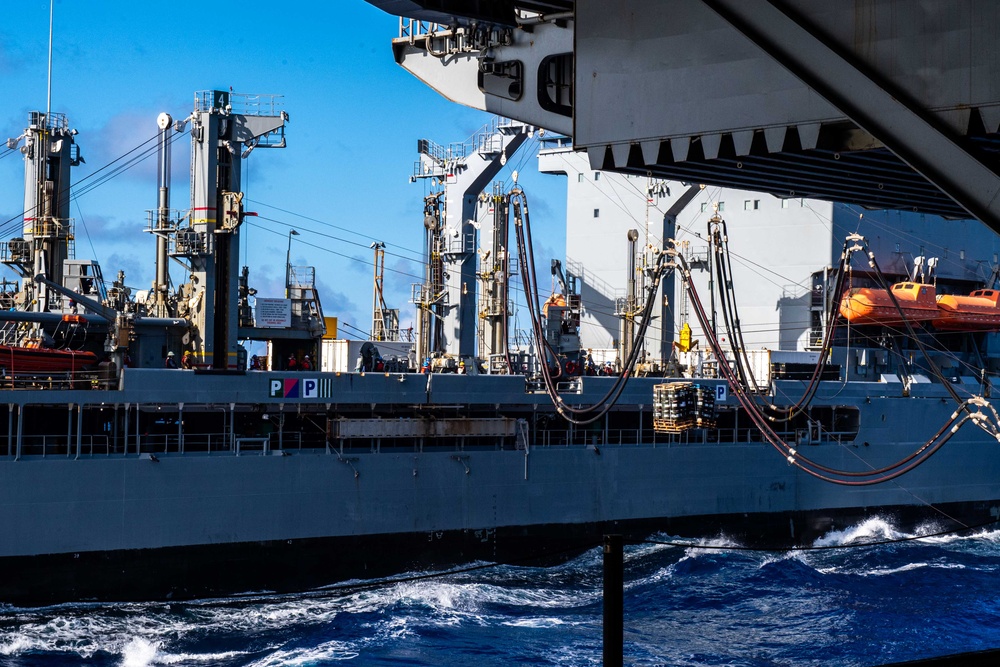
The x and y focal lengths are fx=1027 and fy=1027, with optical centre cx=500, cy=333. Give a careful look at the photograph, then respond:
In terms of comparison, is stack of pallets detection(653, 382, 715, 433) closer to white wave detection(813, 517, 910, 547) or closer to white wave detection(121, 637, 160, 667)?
white wave detection(813, 517, 910, 547)

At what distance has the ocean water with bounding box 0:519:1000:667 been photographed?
16.5 metres

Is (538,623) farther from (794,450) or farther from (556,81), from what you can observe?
(556,81)

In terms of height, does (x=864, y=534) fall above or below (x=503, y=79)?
below

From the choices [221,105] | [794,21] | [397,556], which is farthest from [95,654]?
[794,21]

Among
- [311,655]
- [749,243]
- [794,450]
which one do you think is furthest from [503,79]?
[749,243]

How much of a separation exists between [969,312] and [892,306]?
2380 millimetres

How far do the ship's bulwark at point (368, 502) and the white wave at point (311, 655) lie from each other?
128 inches

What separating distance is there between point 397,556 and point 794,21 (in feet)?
54.3

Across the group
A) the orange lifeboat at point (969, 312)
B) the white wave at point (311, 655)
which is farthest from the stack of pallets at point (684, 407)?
the orange lifeboat at point (969, 312)

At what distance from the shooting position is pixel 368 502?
818 inches

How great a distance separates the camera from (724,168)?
770 centimetres

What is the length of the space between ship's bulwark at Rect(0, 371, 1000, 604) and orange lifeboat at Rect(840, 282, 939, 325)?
6.49 ft

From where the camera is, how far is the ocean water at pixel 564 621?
16.5 m

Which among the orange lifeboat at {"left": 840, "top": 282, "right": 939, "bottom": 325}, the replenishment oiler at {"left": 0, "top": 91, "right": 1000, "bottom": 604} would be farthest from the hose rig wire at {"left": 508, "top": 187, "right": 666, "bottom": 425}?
the orange lifeboat at {"left": 840, "top": 282, "right": 939, "bottom": 325}
